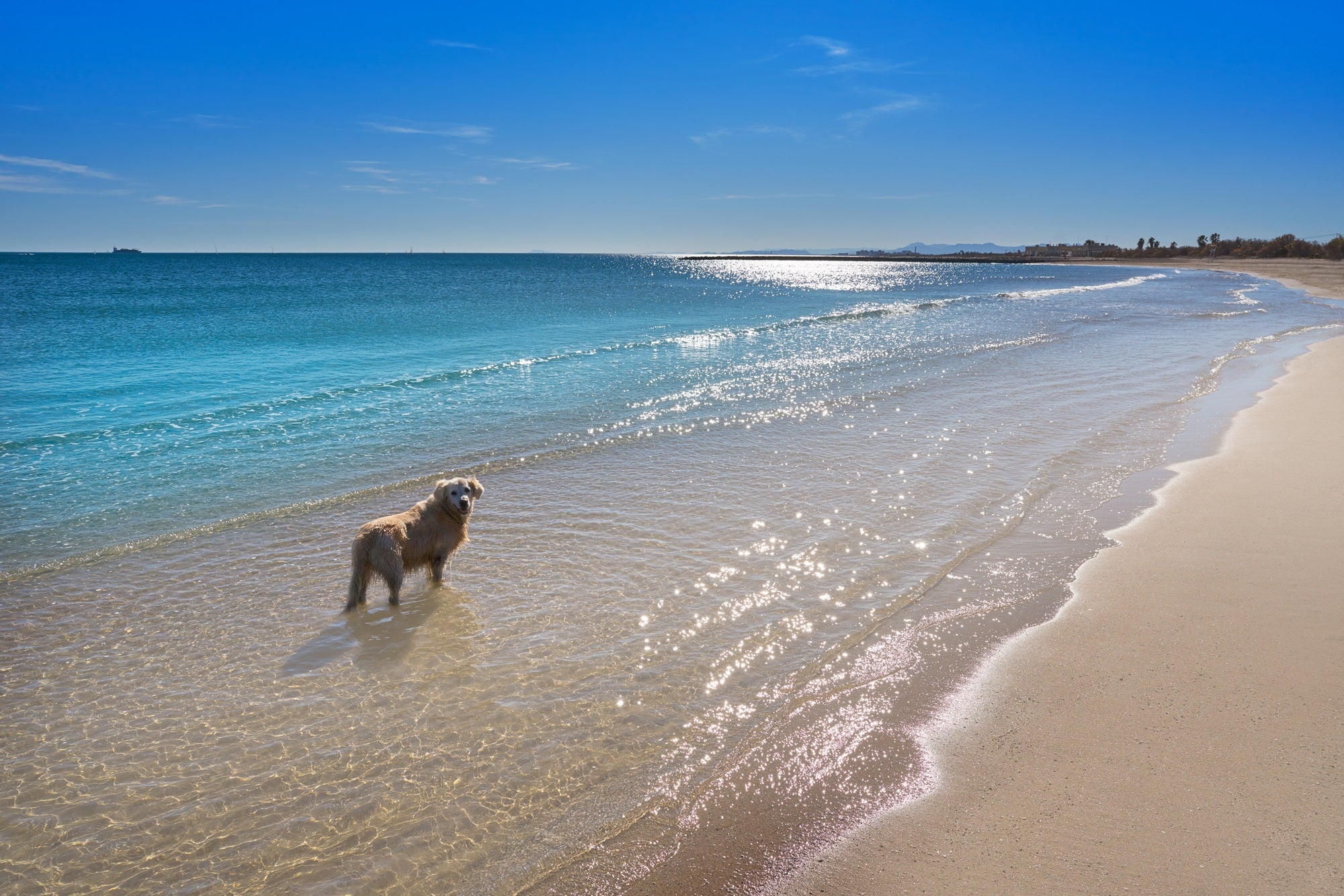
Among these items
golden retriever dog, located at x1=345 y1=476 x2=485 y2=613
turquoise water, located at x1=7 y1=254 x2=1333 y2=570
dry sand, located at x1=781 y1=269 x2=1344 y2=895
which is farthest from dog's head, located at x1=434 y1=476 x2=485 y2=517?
dry sand, located at x1=781 y1=269 x2=1344 y2=895

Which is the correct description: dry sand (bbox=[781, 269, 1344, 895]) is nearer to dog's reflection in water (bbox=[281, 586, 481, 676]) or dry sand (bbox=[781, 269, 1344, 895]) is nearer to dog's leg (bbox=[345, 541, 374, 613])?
dog's reflection in water (bbox=[281, 586, 481, 676])

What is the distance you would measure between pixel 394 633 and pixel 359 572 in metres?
0.75

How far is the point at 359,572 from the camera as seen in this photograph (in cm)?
684

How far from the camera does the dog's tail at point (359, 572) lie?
22.2ft

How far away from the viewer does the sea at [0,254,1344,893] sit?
4.13 meters

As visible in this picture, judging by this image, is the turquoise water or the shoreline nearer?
the turquoise water

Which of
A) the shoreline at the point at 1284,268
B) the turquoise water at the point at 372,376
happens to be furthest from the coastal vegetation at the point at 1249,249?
the turquoise water at the point at 372,376

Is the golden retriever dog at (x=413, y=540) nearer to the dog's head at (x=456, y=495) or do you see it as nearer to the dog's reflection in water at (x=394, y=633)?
the dog's head at (x=456, y=495)

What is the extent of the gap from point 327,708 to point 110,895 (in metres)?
1.69

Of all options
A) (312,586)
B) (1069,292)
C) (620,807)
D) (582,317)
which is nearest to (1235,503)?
(620,807)

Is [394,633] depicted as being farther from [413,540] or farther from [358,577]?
[413,540]

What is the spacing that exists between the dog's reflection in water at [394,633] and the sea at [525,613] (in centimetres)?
4

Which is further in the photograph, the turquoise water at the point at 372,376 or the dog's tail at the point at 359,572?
the turquoise water at the point at 372,376

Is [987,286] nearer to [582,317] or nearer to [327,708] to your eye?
[582,317]
